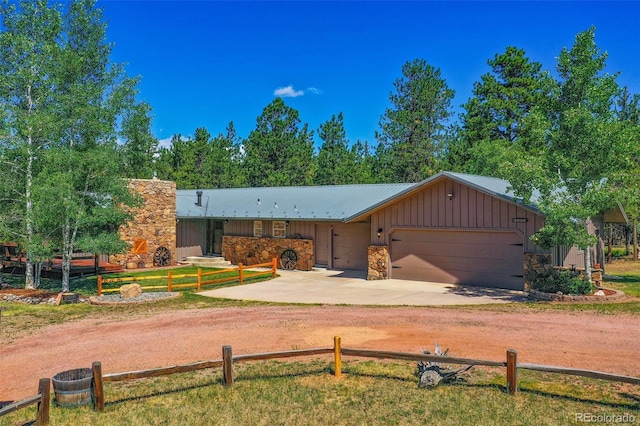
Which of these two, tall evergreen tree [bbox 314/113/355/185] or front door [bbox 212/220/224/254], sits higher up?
tall evergreen tree [bbox 314/113/355/185]

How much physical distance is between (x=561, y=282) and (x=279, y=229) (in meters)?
14.4

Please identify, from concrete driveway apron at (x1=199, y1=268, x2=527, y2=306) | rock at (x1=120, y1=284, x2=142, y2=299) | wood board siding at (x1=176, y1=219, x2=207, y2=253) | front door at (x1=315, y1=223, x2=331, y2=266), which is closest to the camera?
concrete driveway apron at (x1=199, y1=268, x2=527, y2=306)

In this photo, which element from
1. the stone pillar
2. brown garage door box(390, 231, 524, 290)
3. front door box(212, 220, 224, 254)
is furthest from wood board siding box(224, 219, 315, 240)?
the stone pillar

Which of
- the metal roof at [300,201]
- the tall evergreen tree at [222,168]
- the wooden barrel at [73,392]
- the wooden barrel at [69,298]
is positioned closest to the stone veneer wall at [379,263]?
the metal roof at [300,201]

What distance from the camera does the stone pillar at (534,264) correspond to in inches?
648

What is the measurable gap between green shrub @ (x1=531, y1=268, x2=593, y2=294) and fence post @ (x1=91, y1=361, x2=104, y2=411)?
1329 centimetres

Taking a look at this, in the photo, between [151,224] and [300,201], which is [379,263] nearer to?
[300,201]

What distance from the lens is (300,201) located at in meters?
27.0

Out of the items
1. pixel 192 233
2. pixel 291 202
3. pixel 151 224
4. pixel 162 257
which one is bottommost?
pixel 162 257

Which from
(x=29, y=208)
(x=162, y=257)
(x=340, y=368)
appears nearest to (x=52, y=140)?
(x=29, y=208)

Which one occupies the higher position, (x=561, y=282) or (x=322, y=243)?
(x=322, y=243)

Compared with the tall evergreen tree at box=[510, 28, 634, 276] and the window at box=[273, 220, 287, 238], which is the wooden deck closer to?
the window at box=[273, 220, 287, 238]

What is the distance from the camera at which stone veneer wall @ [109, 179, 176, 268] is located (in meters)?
26.1

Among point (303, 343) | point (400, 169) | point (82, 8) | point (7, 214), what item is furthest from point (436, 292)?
point (400, 169)
